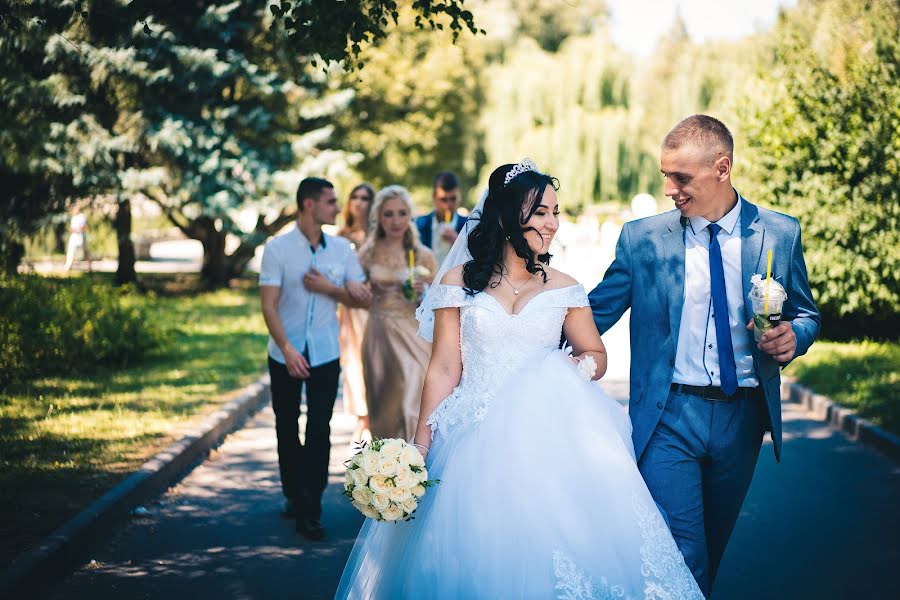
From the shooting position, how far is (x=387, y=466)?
3.84m

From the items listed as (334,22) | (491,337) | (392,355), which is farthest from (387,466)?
(392,355)

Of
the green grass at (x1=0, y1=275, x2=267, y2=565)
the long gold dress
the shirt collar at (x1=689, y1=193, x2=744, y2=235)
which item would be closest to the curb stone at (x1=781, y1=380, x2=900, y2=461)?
the long gold dress

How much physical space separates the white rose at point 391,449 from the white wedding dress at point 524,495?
25 cm

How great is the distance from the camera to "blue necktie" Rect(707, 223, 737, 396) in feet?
14.3

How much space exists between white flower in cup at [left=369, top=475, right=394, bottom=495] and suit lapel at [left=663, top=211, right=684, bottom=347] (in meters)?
1.45

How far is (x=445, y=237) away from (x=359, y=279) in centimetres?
268

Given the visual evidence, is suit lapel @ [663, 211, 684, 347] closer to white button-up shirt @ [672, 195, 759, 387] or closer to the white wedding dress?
white button-up shirt @ [672, 195, 759, 387]

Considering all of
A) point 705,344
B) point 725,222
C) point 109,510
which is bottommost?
point 109,510

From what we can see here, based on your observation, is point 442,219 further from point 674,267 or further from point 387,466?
point 387,466

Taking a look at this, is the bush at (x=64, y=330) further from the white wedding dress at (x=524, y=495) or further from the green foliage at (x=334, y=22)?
the white wedding dress at (x=524, y=495)

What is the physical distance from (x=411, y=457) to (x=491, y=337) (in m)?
0.70

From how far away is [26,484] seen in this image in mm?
7328

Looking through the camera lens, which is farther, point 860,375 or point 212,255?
point 212,255

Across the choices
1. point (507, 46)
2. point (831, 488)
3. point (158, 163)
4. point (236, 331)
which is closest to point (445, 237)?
point (831, 488)
